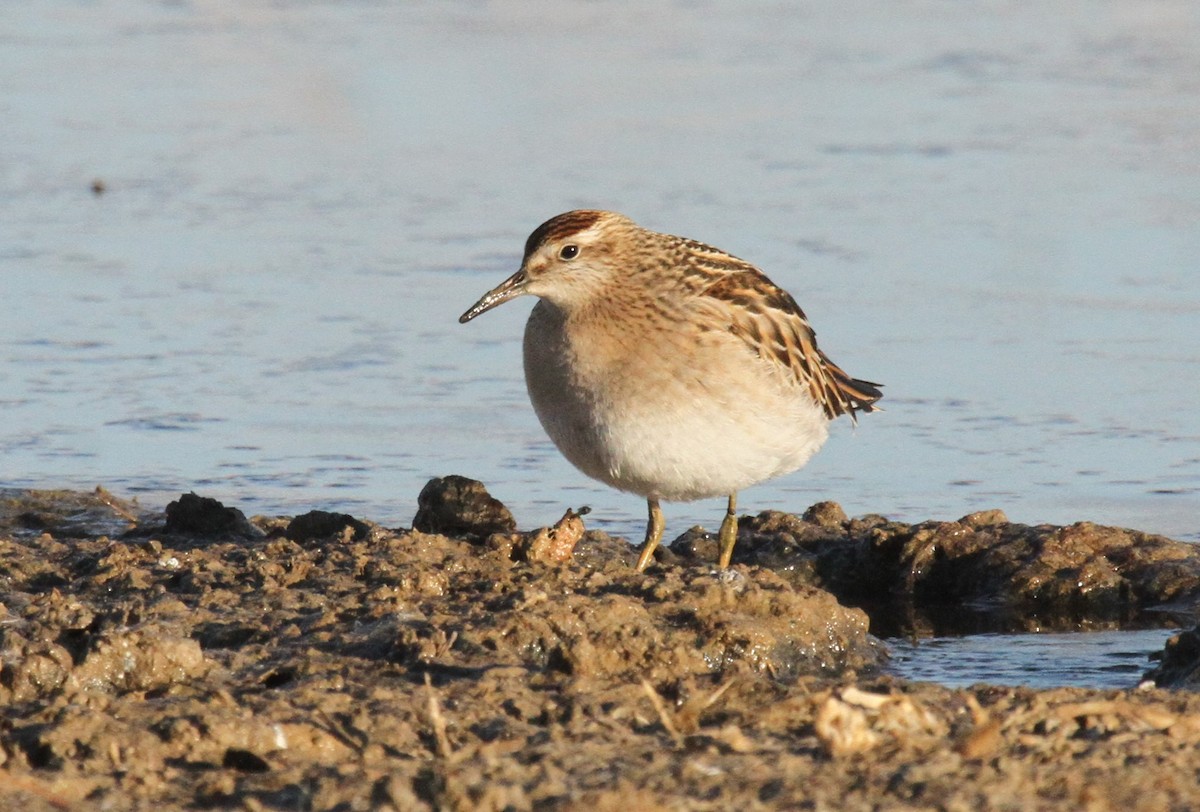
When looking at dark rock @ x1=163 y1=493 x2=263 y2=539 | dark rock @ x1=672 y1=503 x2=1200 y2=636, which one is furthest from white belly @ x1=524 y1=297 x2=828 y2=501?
dark rock @ x1=163 y1=493 x2=263 y2=539

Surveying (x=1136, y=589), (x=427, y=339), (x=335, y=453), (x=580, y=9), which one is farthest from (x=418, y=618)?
(x=580, y=9)

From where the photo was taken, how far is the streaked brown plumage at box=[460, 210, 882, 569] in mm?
7242

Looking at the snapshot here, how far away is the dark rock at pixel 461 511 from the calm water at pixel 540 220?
122 centimetres

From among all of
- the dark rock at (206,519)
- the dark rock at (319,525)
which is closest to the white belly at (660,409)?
the dark rock at (319,525)

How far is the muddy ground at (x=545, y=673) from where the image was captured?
4.63 m

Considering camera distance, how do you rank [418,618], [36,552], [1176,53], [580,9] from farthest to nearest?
1. [580,9]
2. [1176,53]
3. [36,552]
4. [418,618]

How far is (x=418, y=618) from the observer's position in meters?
6.02

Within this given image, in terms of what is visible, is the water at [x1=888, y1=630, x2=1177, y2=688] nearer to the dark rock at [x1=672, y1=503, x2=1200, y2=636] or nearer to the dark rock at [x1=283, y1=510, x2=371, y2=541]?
the dark rock at [x1=672, y1=503, x2=1200, y2=636]

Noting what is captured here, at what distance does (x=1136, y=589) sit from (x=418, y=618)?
3.01 meters

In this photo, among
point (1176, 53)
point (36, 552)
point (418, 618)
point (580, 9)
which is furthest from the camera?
point (580, 9)

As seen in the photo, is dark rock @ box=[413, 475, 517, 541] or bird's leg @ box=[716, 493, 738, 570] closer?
dark rock @ box=[413, 475, 517, 541]

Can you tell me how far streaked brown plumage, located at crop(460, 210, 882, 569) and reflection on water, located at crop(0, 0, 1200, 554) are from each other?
141 centimetres

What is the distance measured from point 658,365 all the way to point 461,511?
100 cm

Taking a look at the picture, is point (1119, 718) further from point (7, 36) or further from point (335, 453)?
point (7, 36)
